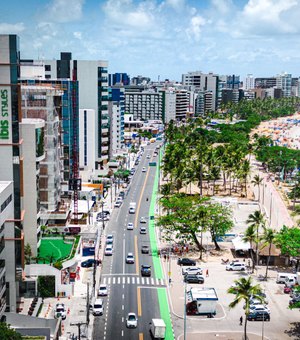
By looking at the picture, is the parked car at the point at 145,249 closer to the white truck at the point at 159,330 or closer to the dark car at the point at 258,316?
the dark car at the point at 258,316

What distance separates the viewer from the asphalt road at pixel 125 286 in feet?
182

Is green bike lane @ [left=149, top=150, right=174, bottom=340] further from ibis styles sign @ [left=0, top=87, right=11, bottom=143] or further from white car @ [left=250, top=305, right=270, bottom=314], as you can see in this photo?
→ ibis styles sign @ [left=0, top=87, right=11, bottom=143]

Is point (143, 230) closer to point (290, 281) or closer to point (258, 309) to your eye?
point (290, 281)

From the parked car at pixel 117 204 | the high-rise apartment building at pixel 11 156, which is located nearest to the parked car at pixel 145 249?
the high-rise apartment building at pixel 11 156

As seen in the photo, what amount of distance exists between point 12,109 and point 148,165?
108570 millimetres

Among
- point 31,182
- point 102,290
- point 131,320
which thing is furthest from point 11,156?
point 131,320

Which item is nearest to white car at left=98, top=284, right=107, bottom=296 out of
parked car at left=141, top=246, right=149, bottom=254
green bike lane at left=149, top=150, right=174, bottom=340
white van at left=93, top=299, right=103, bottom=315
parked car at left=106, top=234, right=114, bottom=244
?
white van at left=93, top=299, right=103, bottom=315

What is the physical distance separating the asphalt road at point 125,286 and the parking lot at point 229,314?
2434 mm

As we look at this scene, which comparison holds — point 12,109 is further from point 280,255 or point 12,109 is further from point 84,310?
point 280,255

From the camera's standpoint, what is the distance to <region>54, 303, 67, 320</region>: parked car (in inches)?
2254

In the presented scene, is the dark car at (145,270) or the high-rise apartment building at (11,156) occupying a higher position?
the high-rise apartment building at (11,156)

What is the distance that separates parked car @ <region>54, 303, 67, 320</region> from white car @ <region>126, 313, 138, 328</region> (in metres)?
6.47

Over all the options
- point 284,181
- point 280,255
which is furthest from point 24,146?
point 284,181

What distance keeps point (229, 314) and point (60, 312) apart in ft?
57.3
